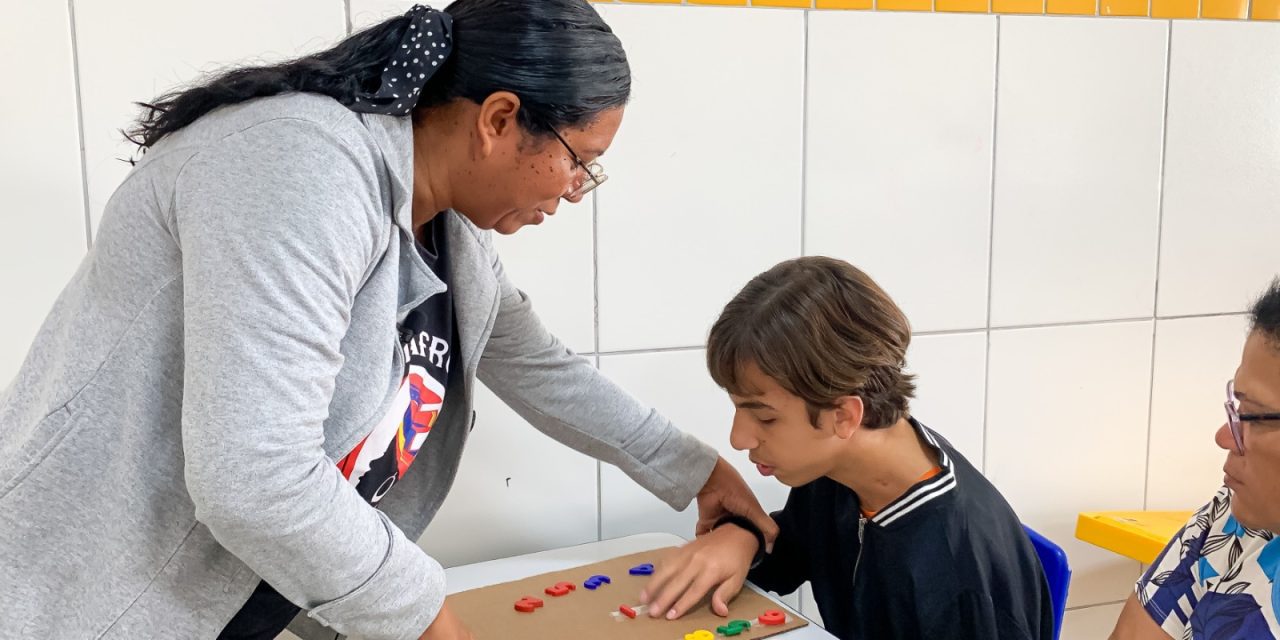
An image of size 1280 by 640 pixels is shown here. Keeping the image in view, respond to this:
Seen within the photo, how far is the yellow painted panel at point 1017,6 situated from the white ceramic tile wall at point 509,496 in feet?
3.47

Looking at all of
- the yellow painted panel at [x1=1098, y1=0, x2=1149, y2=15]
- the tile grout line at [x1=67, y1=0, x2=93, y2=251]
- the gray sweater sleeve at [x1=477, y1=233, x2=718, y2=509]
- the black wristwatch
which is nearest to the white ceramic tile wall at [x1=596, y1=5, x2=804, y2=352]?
the gray sweater sleeve at [x1=477, y1=233, x2=718, y2=509]

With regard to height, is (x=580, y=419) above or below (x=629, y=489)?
above

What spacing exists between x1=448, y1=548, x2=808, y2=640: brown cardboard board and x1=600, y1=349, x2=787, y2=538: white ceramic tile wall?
36 centimetres

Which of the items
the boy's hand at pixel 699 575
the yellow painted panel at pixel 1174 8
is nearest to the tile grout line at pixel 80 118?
the boy's hand at pixel 699 575

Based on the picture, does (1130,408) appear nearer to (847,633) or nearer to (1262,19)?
(1262,19)

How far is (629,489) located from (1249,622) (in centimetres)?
92

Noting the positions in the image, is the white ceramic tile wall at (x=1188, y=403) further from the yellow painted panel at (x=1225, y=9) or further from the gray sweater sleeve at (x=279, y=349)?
the gray sweater sleeve at (x=279, y=349)

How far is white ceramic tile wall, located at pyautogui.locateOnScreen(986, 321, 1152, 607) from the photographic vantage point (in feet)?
6.20

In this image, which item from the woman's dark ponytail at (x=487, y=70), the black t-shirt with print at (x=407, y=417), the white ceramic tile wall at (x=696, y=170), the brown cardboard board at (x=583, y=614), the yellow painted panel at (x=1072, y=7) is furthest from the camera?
the yellow painted panel at (x=1072, y=7)

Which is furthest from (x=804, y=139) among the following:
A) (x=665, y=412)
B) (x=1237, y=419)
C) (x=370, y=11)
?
(x=1237, y=419)

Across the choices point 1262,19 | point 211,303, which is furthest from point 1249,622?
point 1262,19

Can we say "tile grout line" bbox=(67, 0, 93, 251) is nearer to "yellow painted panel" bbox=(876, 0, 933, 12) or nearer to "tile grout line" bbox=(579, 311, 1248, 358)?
"tile grout line" bbox=(579, 311, 1248, 358)

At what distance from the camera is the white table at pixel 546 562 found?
53.3 inches

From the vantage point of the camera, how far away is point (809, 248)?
5.63 feet
